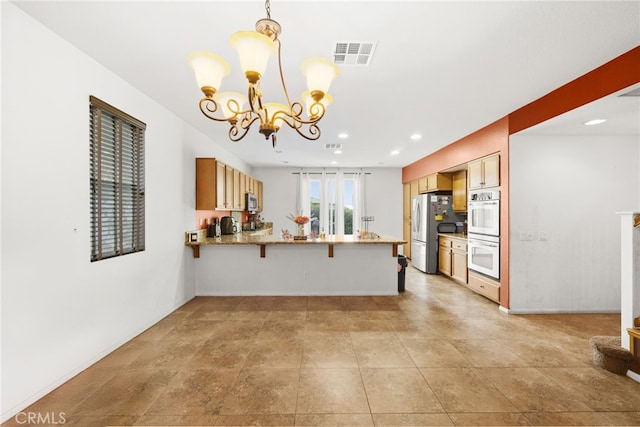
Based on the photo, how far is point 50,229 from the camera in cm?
211

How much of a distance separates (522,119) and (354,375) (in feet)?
11.9

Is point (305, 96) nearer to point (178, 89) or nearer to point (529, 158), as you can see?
point (178, 89)

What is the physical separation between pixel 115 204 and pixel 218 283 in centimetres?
225

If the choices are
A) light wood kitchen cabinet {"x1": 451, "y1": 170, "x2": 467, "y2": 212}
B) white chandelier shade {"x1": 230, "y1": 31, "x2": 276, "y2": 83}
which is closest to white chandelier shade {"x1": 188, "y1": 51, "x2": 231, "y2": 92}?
white chandelier shade {"x1": 230, "y1": 31, "x2": 276, "y2": 83}

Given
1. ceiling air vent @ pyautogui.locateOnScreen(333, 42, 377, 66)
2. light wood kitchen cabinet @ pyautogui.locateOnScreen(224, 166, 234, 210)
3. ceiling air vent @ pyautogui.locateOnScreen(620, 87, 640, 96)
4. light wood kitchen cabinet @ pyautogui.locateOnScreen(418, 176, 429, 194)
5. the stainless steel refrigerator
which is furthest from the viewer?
light wood kitchen cabinet @ pyautogui.locateOnScreen(418, 176, 429, 194)

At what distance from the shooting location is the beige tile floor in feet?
6.26

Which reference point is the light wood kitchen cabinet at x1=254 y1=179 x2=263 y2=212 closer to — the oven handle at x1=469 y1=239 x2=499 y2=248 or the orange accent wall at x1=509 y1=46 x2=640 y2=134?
the oven handle at x1=469 y1=239 x2=499 y2=248

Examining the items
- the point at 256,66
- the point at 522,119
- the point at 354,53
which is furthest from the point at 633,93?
the point at 256,66

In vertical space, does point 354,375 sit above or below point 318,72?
below

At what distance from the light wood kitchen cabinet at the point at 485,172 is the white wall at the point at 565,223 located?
9.7 inches

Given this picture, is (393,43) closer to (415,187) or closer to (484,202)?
(484,202)

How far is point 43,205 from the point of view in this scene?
2062 millimetres

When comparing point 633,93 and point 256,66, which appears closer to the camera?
point 256,66

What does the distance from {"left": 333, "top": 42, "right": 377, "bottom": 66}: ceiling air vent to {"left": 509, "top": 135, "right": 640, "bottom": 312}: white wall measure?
2.65 meters
